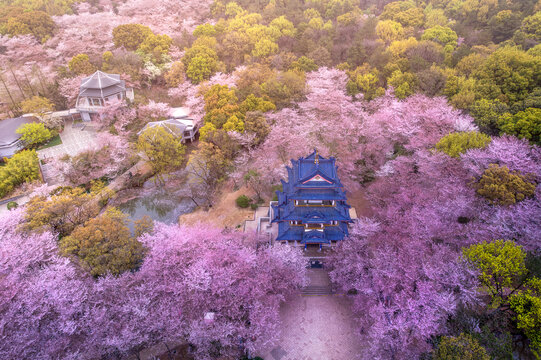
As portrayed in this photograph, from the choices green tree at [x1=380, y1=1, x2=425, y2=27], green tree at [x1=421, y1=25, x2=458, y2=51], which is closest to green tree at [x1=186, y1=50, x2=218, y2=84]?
green tree at [x1=380, y1=1, x2=425, y2=27]

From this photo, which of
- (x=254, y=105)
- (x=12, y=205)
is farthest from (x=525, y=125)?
(x=12, y=205)

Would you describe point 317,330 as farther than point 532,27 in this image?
No

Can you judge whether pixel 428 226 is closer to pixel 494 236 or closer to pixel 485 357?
pixel 494 236

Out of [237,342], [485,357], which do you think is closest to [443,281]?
[485,357]

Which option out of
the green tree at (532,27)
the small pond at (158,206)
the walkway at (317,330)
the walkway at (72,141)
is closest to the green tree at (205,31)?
the walkway at (72,141)

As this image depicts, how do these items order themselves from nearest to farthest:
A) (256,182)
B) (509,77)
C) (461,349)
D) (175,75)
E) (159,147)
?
(461,349), (509,77), (256,182), (159,147), (175,75)

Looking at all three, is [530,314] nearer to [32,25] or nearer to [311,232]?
[311,232]
